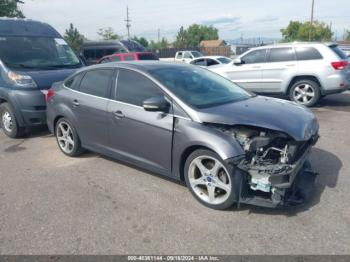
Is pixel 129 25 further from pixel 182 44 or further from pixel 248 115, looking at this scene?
pixel 248 115

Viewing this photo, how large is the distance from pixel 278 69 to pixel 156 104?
21.3 feet

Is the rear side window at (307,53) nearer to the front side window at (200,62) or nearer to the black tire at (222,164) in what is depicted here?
the black tire at (222,164)

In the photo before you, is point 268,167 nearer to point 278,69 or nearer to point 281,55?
point 278,69

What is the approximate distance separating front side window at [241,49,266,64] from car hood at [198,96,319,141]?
600 centimetres

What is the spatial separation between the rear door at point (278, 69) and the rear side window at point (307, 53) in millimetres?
143

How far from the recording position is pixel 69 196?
4.18m

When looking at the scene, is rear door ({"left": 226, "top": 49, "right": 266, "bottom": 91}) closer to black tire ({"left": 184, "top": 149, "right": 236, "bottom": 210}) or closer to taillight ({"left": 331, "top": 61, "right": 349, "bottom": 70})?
taillight ({"left": 331, "top": 61, "right": 349, "bottom": 70})

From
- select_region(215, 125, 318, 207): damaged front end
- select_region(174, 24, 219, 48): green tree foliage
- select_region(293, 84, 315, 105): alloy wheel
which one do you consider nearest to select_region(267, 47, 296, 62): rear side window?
select_region(293, 84, 315, 105): alloy wheel

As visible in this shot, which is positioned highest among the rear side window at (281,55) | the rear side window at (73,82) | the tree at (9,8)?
the tree at (9,8)

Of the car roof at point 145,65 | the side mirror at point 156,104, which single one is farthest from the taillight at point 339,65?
the side mirror at point 156,104

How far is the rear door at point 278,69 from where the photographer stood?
9.28 meters

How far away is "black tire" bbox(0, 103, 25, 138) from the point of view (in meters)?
6.72

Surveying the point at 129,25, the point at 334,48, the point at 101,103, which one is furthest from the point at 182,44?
the point at 101,103

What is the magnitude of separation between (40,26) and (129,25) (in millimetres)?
59591
